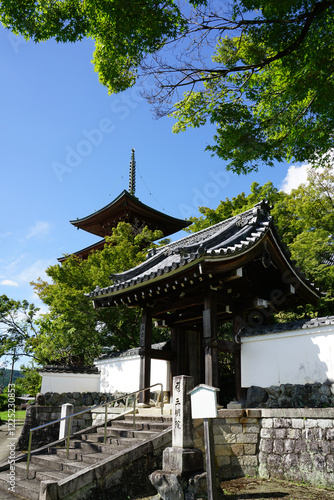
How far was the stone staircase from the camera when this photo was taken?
5.59m

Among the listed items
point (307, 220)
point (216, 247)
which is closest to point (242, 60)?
point (216, 247)

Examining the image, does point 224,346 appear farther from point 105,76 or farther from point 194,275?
point 105,76

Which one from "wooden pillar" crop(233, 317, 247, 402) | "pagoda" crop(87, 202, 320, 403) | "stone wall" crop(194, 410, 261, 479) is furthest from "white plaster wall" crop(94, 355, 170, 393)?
"stone wall" crop(194, 410, 261, 479)

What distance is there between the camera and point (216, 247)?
770cm

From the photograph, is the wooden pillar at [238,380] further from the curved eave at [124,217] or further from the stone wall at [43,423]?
the curved eave at [124,217]

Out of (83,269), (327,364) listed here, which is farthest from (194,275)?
(83,269)

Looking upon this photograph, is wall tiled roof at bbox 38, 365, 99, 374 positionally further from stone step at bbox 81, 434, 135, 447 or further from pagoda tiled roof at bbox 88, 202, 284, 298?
stone step at bbox 81, 434, 135, 447

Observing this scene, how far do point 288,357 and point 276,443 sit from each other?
1.57 m

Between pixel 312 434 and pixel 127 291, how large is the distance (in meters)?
5.03

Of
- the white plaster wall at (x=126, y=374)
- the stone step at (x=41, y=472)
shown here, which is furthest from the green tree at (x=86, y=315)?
the stone step at (x=41, y=472)


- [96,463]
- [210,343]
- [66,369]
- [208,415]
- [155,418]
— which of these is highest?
[210,343]

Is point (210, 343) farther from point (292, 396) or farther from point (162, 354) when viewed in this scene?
point (162, 354)

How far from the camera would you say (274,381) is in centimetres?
741

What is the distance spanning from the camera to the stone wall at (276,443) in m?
5.84
